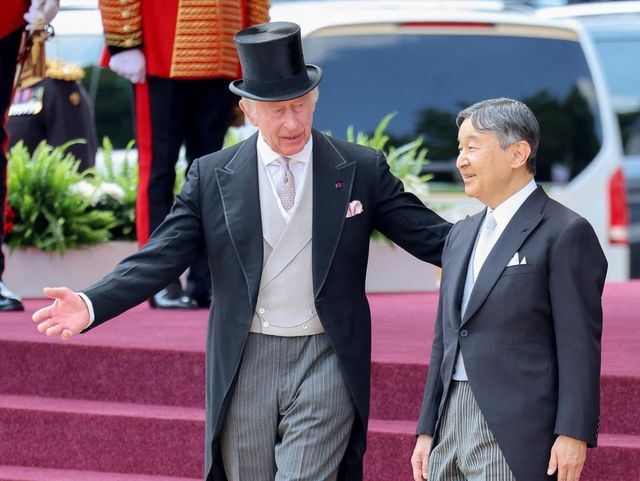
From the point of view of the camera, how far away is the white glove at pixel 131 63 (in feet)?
20.3

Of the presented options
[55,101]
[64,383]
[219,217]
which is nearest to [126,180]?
[55,101]

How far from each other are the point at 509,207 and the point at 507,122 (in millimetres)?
219

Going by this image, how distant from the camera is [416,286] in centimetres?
781

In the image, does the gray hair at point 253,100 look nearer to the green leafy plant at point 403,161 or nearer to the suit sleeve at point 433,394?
the suit sleeve at point 433,394

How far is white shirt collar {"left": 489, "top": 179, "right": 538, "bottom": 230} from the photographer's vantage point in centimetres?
388

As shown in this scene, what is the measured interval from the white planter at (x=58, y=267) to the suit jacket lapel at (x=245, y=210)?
333 cm

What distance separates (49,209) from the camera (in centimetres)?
750

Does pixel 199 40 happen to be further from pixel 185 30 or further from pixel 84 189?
pixel 84 189

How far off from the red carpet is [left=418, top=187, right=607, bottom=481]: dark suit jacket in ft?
4.01

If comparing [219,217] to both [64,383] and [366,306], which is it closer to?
[366,306]

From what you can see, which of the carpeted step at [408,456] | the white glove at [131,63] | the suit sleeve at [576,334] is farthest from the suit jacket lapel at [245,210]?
the white glove at [131,63]

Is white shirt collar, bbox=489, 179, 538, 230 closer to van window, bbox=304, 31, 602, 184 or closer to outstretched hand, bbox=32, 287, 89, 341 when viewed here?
outstretched hand, bbox=32, 287, 89, 341

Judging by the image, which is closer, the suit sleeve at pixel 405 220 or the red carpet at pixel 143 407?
the suit sleeve at pixel 405 220

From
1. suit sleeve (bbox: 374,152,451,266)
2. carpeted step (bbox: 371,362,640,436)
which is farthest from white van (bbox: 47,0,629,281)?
suit sleeve (bbox: 374,152,451,266)
